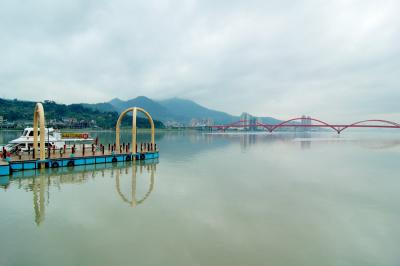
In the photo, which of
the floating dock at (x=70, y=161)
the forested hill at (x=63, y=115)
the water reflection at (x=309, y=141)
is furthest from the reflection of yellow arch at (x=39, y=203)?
the forested hill at (x=63, y=115)

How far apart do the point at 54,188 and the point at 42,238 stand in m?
9.06

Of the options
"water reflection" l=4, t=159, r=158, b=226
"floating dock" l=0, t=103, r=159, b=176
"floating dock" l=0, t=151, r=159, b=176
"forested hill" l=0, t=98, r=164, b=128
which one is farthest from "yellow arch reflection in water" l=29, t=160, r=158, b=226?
"forested hill" l=0, t=98, r=164, b=128

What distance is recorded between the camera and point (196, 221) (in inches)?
486

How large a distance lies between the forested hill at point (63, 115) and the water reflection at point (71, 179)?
131 m

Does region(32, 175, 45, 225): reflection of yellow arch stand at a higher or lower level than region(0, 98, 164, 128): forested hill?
lower

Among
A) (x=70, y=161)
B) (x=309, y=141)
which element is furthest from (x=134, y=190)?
(x=309, y=141)

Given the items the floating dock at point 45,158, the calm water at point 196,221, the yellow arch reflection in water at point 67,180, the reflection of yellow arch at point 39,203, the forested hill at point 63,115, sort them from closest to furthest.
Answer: the calm water at point 196,221, the reflection of yellow arch at point 39,203, the yellow arch reflection in water at point 67,180, the floating dock at point 45,158, the forested hill at point 63,115

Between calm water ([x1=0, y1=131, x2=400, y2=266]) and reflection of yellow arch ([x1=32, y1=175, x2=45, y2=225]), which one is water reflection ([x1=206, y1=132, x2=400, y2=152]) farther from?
reflection of yellow arch ([x1=32, y1=175, x2=45, y2=225])

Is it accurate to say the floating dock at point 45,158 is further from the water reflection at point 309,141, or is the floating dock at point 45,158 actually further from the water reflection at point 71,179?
the water reflection at point 309,141

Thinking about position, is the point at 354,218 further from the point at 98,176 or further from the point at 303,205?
the point at 98,176

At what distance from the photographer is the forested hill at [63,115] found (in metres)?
144

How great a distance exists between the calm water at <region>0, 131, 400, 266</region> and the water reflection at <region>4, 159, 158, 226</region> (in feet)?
0.41

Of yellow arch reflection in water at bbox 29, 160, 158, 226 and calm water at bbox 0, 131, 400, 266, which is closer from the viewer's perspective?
calm water at bbox 0, 131, 400, 266

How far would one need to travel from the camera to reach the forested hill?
144 m
